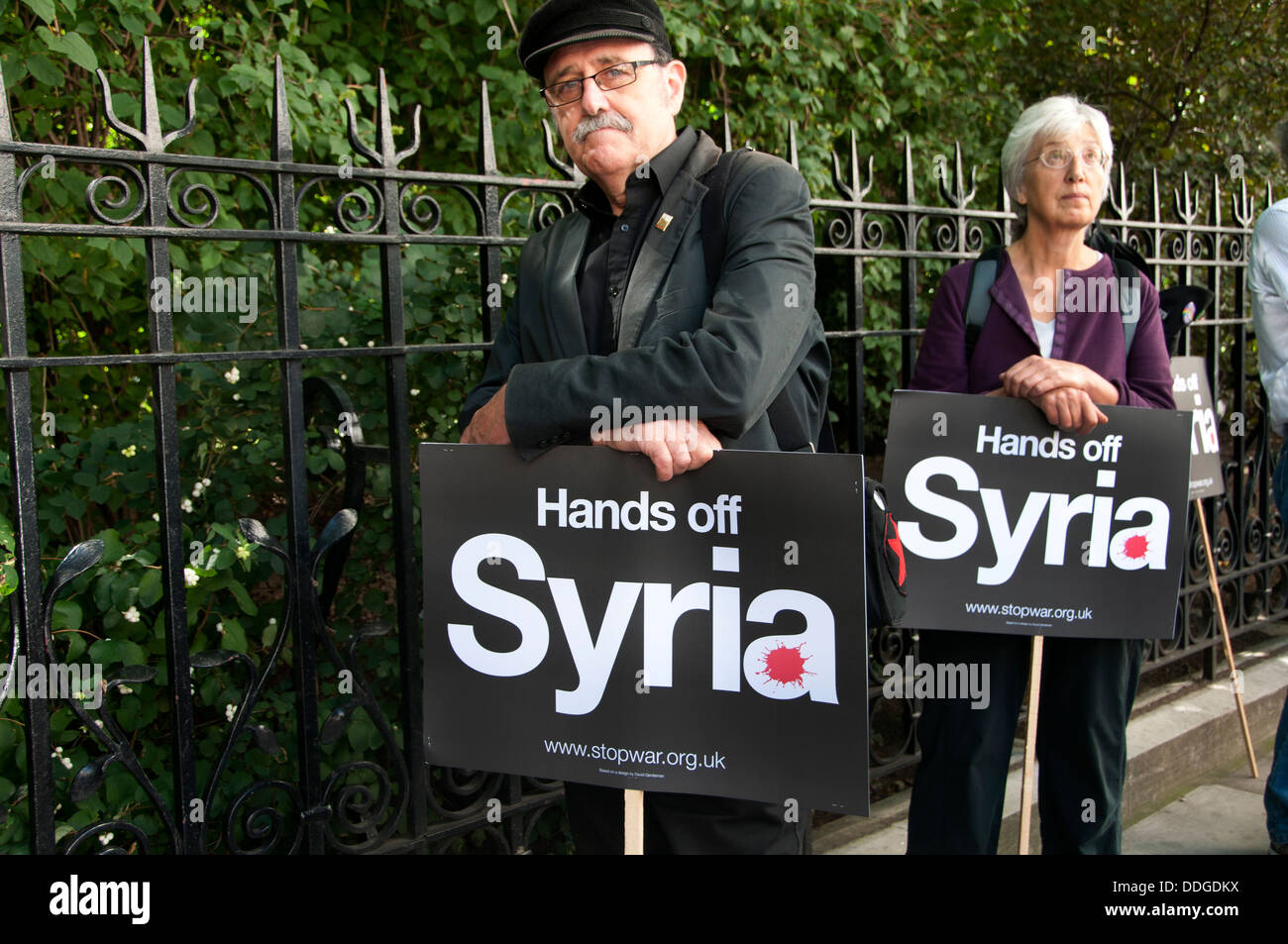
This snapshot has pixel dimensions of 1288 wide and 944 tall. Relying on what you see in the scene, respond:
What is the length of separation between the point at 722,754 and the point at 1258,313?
83.1 inches

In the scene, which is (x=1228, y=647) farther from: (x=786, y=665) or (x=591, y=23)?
(x=591, y=23)

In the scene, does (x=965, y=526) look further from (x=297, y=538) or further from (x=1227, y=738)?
(x=1227, y=738)

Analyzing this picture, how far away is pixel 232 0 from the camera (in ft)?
15.6

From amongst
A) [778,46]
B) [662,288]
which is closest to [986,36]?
[778,46]

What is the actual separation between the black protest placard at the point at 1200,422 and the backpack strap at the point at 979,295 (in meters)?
1.83

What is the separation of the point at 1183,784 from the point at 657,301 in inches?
135

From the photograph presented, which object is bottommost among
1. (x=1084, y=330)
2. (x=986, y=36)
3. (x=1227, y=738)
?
(x=1227, y=738)

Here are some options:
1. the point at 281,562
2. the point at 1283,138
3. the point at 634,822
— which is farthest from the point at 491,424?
the point at 1283,138

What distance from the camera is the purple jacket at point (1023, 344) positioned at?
2.95 meters

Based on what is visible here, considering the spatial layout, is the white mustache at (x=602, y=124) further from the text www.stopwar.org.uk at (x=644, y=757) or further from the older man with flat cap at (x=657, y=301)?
the text www.stopwar.org.uk at (x=644, y=757)

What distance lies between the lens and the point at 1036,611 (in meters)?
2.92

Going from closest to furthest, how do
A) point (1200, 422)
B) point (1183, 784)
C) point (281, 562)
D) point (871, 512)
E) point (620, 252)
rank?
1. point (871, 512)
2. point (620, 252)
3. point (281, 562)
4. point (1183, 784)
5. point (1200, 422)

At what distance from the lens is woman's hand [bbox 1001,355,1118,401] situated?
2.87 m

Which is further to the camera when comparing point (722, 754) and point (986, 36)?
point (986, 36)
